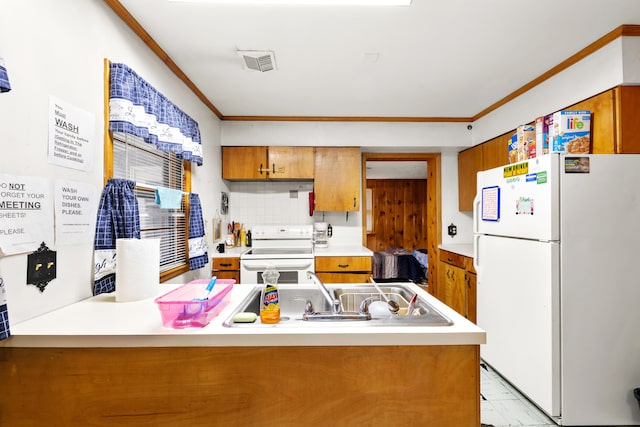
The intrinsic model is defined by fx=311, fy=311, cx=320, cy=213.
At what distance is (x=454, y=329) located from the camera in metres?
1.03

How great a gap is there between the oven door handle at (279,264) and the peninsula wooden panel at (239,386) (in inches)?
74.2

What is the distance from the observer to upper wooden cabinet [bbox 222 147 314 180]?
333cm

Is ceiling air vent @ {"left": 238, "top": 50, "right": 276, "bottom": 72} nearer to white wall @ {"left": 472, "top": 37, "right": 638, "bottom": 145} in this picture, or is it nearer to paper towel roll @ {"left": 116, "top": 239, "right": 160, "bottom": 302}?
paper towel roll @ {"left": 116, "top": 239, "right": 160, "bottom": 302}

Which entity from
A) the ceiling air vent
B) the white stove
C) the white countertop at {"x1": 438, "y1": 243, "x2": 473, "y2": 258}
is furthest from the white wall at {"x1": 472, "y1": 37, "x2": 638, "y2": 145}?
the white stove

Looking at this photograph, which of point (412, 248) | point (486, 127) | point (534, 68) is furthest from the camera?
point (412, 248)

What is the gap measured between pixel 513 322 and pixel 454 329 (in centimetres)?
135

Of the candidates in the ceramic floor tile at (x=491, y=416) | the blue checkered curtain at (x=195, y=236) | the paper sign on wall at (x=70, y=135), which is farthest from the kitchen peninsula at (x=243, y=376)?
the blue checkered curtain at (x=195, y=236)

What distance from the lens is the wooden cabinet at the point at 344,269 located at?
119 inches

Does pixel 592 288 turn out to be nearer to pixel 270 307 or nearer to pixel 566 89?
pixel 566 89

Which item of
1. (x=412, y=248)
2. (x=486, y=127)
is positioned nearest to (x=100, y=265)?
(x=486, y=127)

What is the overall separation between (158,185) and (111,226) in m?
0.68

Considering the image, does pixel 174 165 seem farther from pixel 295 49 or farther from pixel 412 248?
pixel 412 248

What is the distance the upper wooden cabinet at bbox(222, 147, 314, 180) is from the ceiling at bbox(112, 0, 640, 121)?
61 cm

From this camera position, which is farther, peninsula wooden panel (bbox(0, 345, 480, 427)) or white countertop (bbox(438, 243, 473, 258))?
white countertop (bbox(438, 243, 473, 258))
